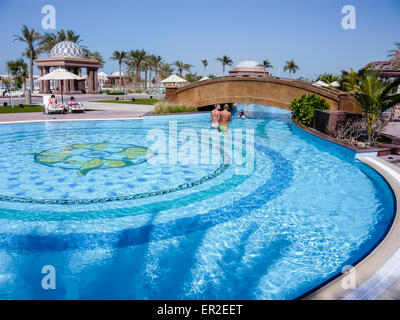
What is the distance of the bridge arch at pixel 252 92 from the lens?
17922 mm

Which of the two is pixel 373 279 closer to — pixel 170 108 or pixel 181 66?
pixel 170 108

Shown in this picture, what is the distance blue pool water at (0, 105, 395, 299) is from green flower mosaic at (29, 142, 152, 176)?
0.22 feet

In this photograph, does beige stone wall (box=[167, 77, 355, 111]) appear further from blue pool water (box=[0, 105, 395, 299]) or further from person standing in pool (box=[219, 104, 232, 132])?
blue pool water (box=[0, 105, 395, 299])

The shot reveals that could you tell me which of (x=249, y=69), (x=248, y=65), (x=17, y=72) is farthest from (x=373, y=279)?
(x=17, y=72)

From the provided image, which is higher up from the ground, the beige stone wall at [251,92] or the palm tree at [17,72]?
the palm tree at [17,72]

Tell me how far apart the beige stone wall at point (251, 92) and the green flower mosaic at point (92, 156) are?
1176 centimetres

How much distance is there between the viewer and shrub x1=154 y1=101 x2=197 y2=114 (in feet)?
74.4

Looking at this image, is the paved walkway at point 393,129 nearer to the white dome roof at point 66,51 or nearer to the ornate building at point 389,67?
the ornate building at point 389,67

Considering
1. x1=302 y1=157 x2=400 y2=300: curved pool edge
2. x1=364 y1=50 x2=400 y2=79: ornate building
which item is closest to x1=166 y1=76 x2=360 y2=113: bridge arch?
x1=364 y1=50 x2=400 y2=79: ornate building

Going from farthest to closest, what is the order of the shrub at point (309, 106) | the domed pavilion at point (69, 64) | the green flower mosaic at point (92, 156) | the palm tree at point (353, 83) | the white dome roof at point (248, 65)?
the white dome roof at point (248, 65) < the domed pavilion at point (69, 64) < the shrub at point (309, 106) < the palm tree at point (353, 83) < the green flower mosaic at point (92, 156)

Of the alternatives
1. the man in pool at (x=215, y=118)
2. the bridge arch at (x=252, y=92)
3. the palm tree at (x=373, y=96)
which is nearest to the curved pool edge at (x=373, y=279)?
the palm tree at (x=373, y=96)

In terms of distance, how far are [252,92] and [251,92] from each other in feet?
0.29
